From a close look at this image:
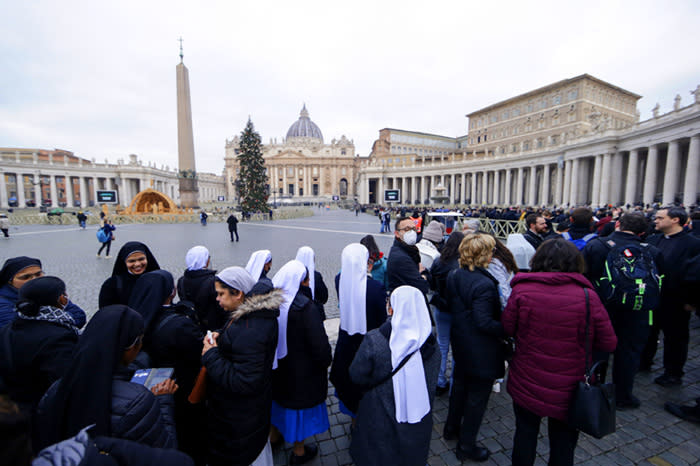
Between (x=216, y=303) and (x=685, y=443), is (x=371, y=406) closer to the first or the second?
(x=216, y=303)

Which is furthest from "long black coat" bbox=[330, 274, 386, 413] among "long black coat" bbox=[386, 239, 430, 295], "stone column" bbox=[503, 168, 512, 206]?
"stone column" bbox=[503, 168, 512, 206]

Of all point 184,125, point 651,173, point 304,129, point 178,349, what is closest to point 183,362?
point 178,349

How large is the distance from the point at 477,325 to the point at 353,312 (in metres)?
1.07

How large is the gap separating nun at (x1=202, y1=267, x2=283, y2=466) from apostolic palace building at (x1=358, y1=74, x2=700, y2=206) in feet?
89.9

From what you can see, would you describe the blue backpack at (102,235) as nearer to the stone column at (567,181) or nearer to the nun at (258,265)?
the nun at (258,265)

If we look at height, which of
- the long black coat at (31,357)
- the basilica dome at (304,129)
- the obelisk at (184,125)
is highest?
the basilica dome at (304,129)

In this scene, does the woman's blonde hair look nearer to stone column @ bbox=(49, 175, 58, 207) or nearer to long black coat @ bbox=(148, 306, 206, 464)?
long black coat @ bbox=(148, 306, 206, 464)

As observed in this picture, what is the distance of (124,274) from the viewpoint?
319 centimetres

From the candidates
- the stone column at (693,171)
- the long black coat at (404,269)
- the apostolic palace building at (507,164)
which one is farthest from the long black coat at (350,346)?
the stone column at (693,171)

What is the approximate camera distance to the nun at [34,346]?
5.78ft

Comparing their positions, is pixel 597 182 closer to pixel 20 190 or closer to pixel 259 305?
pixel 259 305

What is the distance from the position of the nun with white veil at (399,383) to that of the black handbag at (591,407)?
99cm

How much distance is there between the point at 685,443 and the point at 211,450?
4.20 m

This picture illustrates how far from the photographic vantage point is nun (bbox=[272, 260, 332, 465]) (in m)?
2.50
